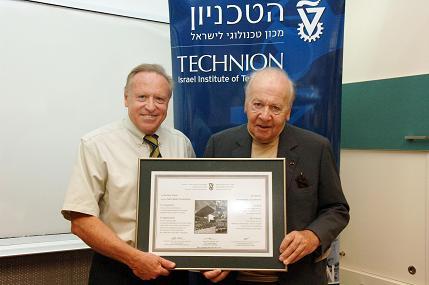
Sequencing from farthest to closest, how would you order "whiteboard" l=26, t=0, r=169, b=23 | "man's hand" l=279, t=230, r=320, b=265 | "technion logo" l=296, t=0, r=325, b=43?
"whiteboard" l=26, t=0, r=169, b=23
"technion logo" l=296, t=0, r=325, b=43
"man's hand" l=279, t=230, r=320, b=265

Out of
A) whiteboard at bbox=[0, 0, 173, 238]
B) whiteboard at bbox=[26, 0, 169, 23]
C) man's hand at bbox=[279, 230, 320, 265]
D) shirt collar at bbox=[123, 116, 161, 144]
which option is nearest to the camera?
man's hand at bbox=[279, 230, 320, 265]

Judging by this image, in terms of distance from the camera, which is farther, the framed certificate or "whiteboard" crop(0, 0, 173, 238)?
"whiteboard" crop(0, 0, 173, 238)

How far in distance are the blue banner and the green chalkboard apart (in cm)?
76

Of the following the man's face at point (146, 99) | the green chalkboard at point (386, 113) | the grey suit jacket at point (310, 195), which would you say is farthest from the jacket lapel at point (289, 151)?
the green chalkboard at point (386, 113)

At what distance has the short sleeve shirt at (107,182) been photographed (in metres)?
1.61

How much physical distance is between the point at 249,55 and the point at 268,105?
0.70 meters

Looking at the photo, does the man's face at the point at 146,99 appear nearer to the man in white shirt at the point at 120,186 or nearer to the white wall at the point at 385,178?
the man in white shirt at the point at 120,186

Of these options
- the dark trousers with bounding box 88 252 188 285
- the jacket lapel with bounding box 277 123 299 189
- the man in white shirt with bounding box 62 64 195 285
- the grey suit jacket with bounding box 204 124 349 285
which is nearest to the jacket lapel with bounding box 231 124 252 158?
the grey suit jacket with bounding box 204 124 349 285

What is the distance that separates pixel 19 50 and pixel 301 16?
5.64 ft

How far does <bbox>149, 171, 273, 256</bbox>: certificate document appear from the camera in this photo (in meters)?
1.56

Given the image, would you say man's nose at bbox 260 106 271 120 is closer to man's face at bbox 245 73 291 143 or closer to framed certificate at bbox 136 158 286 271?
man's face at bbox 245 73 291 143

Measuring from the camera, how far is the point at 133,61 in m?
2.87

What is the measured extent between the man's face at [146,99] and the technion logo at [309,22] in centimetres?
92

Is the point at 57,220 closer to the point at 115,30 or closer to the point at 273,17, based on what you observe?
the point at 115,30
